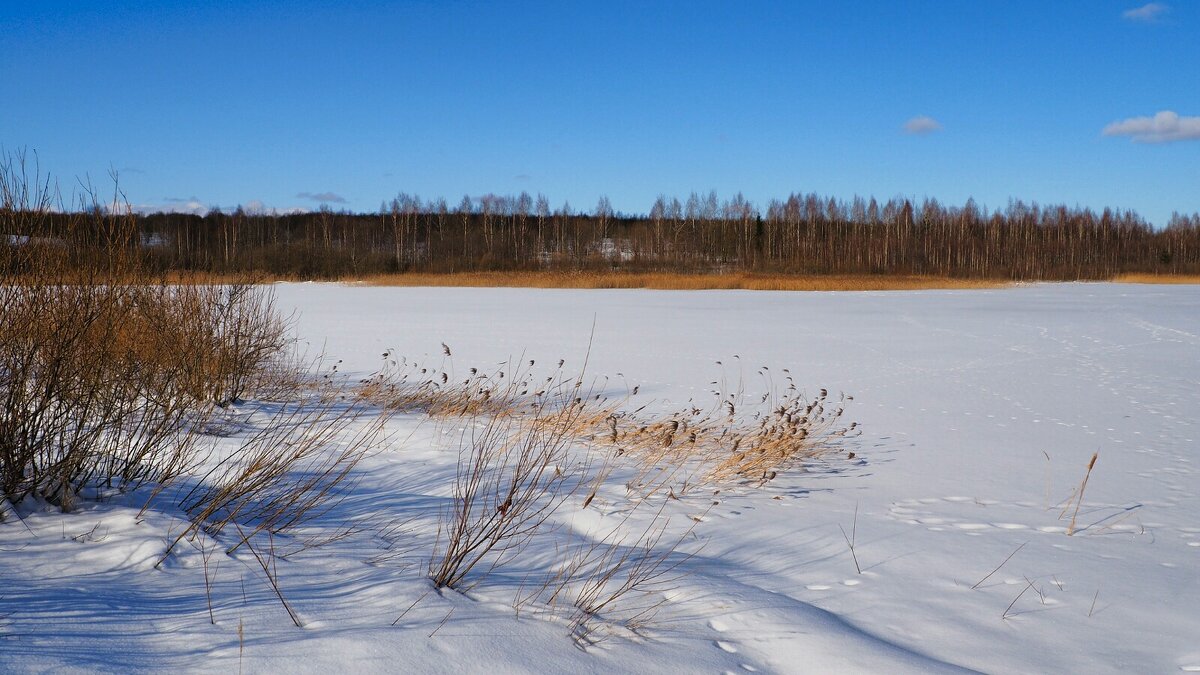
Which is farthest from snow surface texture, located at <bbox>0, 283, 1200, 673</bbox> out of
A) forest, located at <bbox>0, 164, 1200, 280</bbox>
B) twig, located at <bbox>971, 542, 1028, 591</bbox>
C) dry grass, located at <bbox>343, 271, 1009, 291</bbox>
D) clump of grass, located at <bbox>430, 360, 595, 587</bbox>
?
forest, located at <bbox>0, 164, 1200, 280</bbox>

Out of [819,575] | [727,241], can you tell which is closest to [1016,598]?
[819,575]

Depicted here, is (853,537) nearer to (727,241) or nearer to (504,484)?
(504,484)

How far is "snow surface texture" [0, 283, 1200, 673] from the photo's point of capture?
83.3 inches

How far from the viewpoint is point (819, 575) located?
340 centimetres

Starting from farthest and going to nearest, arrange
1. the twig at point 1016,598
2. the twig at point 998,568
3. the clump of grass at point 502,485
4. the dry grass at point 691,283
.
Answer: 1. the dry grass at point 691,283
2. the twig at point 998,568
3. the twig at point 1016,598
4. the clump of grass at point 502,485

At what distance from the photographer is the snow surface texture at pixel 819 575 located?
2.12 meters

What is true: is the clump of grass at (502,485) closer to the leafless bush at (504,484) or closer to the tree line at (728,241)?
the leafless bush at (504,484)

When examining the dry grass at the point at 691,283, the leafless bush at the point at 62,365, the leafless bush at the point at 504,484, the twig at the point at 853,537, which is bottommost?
the twig at the point at 853,537

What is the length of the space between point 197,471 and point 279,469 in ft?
3.23

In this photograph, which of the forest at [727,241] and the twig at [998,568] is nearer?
the twig at [998,568]

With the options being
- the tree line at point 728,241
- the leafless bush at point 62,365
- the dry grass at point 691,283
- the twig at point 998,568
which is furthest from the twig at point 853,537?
the tree line at point 728,241

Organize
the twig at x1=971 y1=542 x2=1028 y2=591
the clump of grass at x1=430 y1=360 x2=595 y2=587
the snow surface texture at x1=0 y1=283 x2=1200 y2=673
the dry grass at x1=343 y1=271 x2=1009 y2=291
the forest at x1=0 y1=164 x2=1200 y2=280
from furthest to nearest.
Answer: the forest at x1=0 y1=164 x2=1200 y2=280 → the dry grass at x1=343 y1=271 x2=1009 y2=291 → the twig at x1=971 y1=542 x2=1028 y2=591 → the clump of grass at x1=430 y1=360 x2=595 y2=587 → the snow surface texture at x1=0 y1=283 x2=1200 y2=673

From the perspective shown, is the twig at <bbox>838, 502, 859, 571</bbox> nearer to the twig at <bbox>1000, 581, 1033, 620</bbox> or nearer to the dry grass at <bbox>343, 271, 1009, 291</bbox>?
the twig at <bbox>1000, 581, 1033, 620</bbox>

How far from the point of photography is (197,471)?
4156 millimetres
